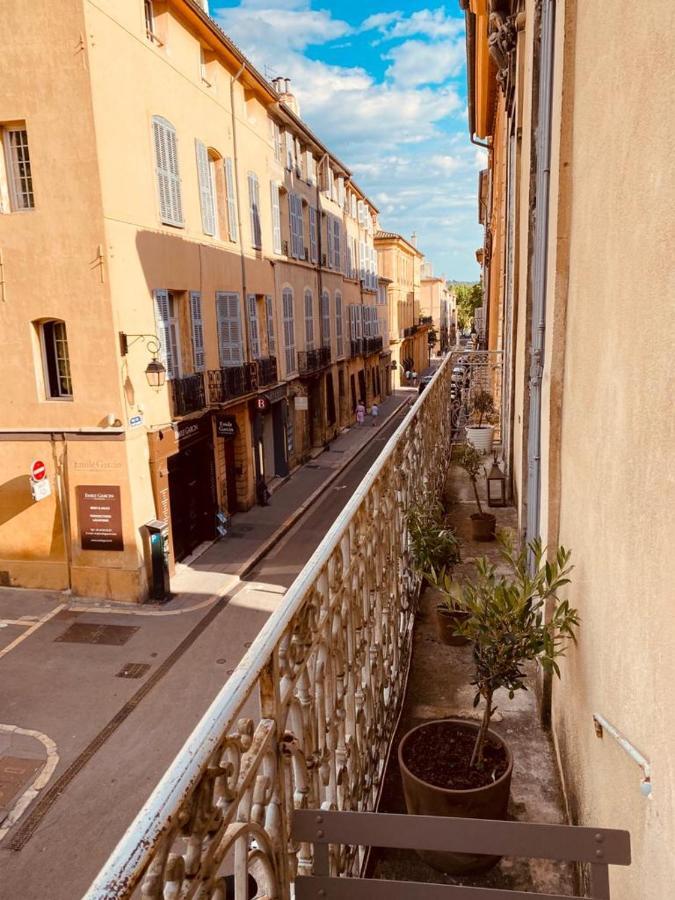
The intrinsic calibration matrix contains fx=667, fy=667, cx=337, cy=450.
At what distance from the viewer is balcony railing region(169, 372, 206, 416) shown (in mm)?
15680

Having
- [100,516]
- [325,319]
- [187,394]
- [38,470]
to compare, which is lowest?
[100,516]

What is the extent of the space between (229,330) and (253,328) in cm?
209

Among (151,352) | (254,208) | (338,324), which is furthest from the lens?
(338,324)

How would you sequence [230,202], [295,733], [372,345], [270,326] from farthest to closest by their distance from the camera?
[372,345] → [270,326] → [230,202] → [295,733]

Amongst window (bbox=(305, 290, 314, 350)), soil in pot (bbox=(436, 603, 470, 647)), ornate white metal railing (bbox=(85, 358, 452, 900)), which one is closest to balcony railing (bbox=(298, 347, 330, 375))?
window (bbox=(305, 290, 314, 350))

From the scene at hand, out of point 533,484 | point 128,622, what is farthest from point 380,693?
point 128,622

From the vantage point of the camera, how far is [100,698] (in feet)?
34.8

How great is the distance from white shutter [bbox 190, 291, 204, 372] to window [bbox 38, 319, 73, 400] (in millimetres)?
3477

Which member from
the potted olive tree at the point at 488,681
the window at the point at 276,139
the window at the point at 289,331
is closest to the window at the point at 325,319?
the window at the point at 289,331

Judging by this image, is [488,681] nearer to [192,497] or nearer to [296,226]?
[192,497]

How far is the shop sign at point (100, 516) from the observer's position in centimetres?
1403

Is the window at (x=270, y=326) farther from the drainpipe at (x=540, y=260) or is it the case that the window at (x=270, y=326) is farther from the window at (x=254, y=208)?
the drainpipe at (x=540, y=260)

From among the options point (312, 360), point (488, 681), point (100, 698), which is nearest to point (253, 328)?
point (312, 360)

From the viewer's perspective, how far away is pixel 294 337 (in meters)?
25.3
